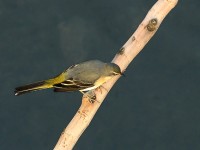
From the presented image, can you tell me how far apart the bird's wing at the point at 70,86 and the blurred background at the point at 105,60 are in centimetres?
1679

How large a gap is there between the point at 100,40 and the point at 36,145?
807 centimetres

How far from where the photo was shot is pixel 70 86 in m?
19.7

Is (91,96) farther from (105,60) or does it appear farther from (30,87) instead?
(105,60)

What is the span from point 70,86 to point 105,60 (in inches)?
748

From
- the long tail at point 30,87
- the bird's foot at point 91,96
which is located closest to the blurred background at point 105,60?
the long tail at point 30,87

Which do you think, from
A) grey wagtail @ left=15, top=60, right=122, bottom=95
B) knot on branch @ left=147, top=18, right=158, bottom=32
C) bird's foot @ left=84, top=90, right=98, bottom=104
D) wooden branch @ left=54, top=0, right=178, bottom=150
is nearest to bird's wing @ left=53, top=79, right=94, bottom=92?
grey wagtail @ left=15, top=60, right=122, bottom=95

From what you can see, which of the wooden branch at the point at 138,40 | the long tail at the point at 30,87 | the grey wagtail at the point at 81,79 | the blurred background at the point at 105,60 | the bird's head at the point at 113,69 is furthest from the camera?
the blurred background at the point at 105,60

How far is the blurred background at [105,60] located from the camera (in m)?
36.7

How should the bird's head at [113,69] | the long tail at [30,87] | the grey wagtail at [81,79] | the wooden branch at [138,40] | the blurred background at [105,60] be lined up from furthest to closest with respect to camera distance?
1. the blurred background at [105,60]
2. the grey wagtail at [81,79]
3. the long tail at [30,87]
4. the bird's head at [113,69]
5. the wooden branch at [138,40]

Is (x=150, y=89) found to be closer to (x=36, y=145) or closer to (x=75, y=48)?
(x=75, y=48)

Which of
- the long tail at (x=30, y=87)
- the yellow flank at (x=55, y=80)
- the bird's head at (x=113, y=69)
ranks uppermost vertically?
the yellow flank at (x=55, y=80)

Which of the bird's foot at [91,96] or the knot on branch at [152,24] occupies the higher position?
the knot on branch at [152,24]

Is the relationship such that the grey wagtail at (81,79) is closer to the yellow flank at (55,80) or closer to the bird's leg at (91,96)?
the yellow flank at (55,80)

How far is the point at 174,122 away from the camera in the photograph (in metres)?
37.4
